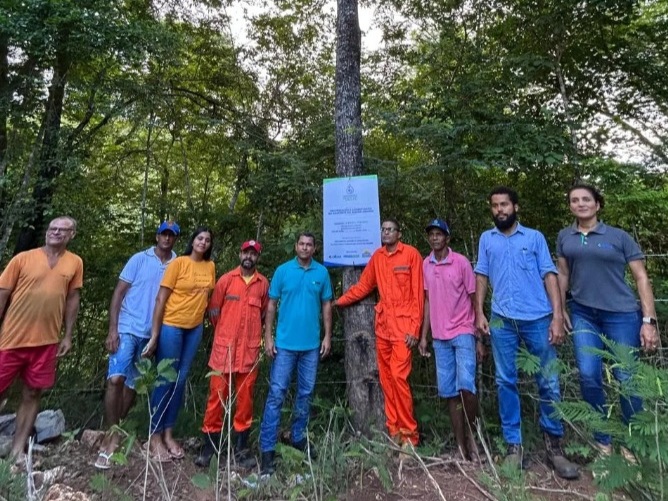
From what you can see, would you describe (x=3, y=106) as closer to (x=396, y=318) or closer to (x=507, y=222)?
(x=396, y=318)

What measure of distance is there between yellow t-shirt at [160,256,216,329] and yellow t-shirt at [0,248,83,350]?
2.98 ft

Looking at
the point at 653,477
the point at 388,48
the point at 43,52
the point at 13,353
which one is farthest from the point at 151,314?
the point at 388,48

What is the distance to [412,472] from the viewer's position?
300 cm

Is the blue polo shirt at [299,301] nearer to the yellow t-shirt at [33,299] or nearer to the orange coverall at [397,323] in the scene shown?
the orange coverall at [397,323]

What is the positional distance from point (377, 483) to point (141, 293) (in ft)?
8.17

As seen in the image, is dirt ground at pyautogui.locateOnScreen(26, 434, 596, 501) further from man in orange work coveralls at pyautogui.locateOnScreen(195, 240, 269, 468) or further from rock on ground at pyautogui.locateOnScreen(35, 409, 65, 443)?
rock on ground at pyautogui.locateOnScreen(35, 409, 65, 443)

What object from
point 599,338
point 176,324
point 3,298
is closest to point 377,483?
point 599,338

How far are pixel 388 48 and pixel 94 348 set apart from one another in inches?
239

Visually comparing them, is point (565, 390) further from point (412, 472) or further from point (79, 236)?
point (79, 236)

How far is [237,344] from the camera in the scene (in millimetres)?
3531

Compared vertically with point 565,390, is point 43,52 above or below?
above

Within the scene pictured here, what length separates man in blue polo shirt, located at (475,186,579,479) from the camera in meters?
3.04

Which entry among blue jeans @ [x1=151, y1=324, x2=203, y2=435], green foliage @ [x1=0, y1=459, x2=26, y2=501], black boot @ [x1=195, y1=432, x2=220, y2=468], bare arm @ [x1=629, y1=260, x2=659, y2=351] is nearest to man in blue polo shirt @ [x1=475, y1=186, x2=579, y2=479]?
bare arm @ [x1=629, y1=260, x2=659, y2=351]

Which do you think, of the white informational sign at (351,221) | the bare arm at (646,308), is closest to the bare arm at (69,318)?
the white informational sign at (351,221)
